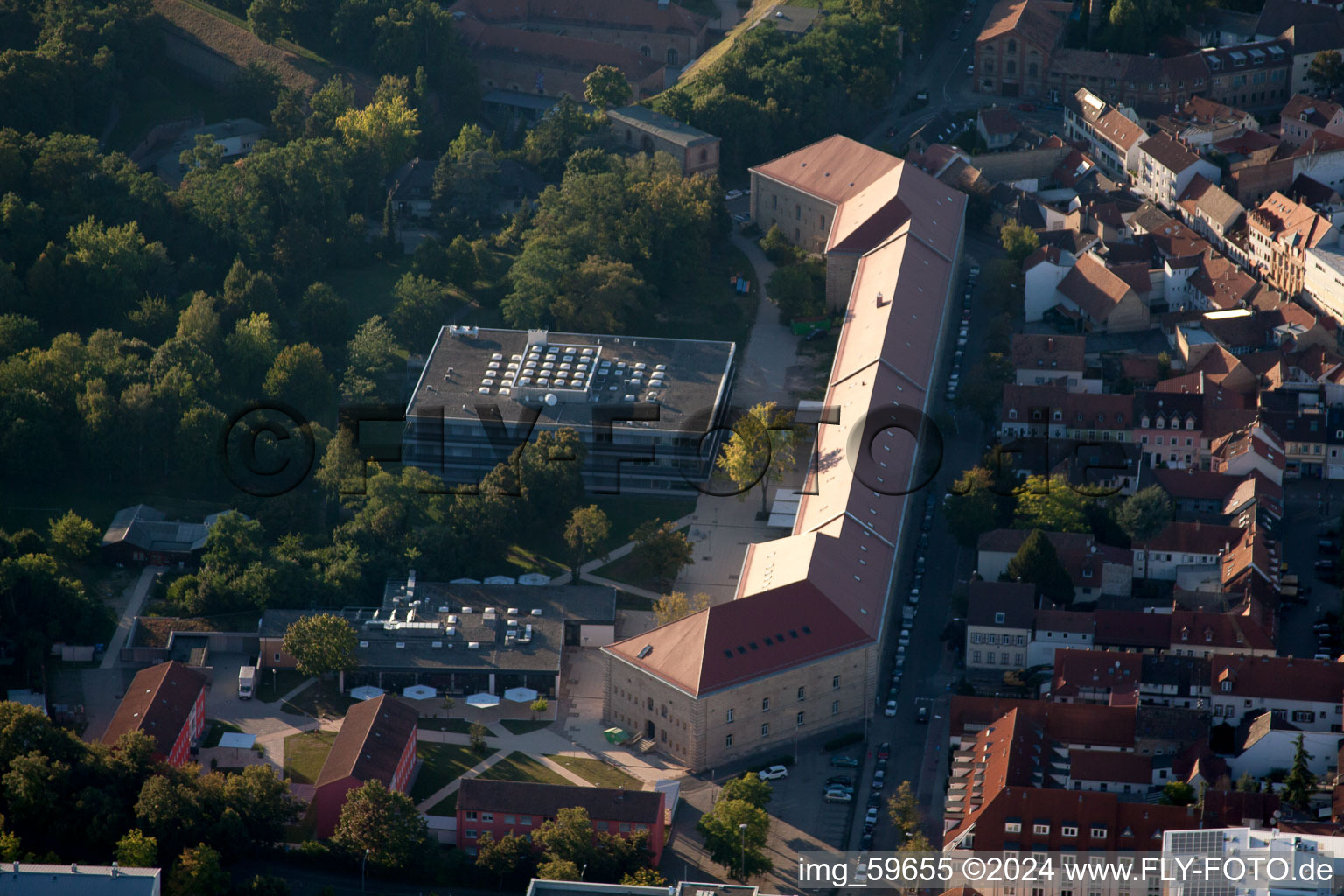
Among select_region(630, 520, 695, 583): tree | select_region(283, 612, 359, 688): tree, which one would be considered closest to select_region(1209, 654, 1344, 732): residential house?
select_region(630, 520, 695, 583): tree

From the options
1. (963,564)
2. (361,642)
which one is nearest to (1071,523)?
(963,564)

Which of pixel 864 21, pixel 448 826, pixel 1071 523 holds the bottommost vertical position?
pixel 448 826

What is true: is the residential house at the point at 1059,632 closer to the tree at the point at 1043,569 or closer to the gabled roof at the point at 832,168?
the tree at the point at 1043,569

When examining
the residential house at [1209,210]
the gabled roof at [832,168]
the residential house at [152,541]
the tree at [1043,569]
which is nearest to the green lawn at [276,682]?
the residential house at [152,541]

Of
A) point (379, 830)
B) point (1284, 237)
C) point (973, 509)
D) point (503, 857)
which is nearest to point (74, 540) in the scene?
point (379, 830)

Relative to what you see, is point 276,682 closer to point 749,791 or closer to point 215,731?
point 215,731

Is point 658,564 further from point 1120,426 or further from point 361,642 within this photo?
point 1120,426

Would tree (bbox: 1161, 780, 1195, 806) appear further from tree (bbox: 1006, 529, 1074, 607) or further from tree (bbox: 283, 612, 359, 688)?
tree (bbox: 283, 612, 359, 688)
